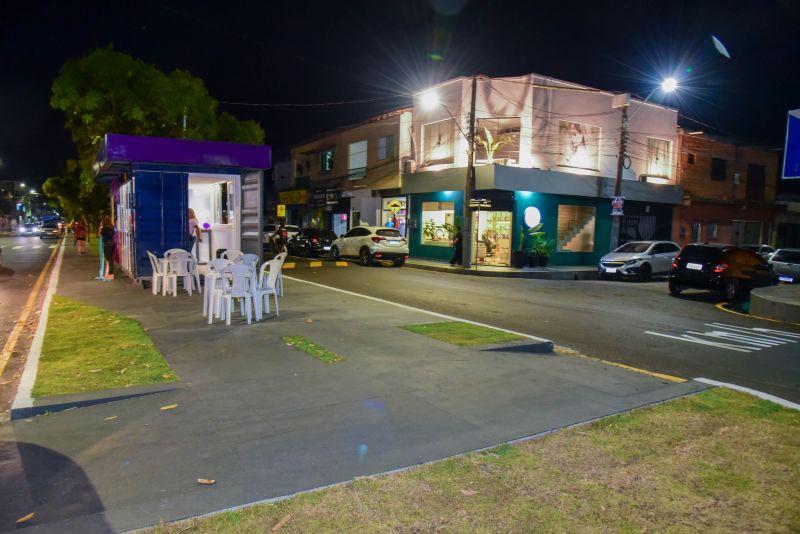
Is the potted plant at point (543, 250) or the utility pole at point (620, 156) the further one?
the potted plant at point (543, 250)

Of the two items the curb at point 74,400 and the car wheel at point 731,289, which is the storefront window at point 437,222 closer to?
the car wheel at point 731,289

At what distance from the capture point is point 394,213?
2984 centimetres

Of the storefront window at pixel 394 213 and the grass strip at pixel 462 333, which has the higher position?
the storefront window at pixel 394 213

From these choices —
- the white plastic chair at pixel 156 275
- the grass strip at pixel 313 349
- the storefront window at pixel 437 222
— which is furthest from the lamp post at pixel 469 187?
Answer: the grass strip at pixel 313 349

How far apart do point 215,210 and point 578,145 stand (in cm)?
1682

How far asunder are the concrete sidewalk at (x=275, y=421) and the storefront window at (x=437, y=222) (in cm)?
1811

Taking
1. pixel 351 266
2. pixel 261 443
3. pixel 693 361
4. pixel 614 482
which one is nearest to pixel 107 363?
pixel 261 443

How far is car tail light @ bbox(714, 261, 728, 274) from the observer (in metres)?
15.1

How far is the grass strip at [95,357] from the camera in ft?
18.9

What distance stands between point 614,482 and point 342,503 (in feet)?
6.35

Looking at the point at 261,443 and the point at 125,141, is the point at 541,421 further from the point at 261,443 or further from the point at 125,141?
the point at 125,141

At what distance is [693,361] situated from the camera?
8039 mm

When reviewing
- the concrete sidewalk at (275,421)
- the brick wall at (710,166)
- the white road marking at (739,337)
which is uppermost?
the brick wall at (710,166)

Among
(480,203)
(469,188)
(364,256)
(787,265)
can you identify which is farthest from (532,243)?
(787,265)
